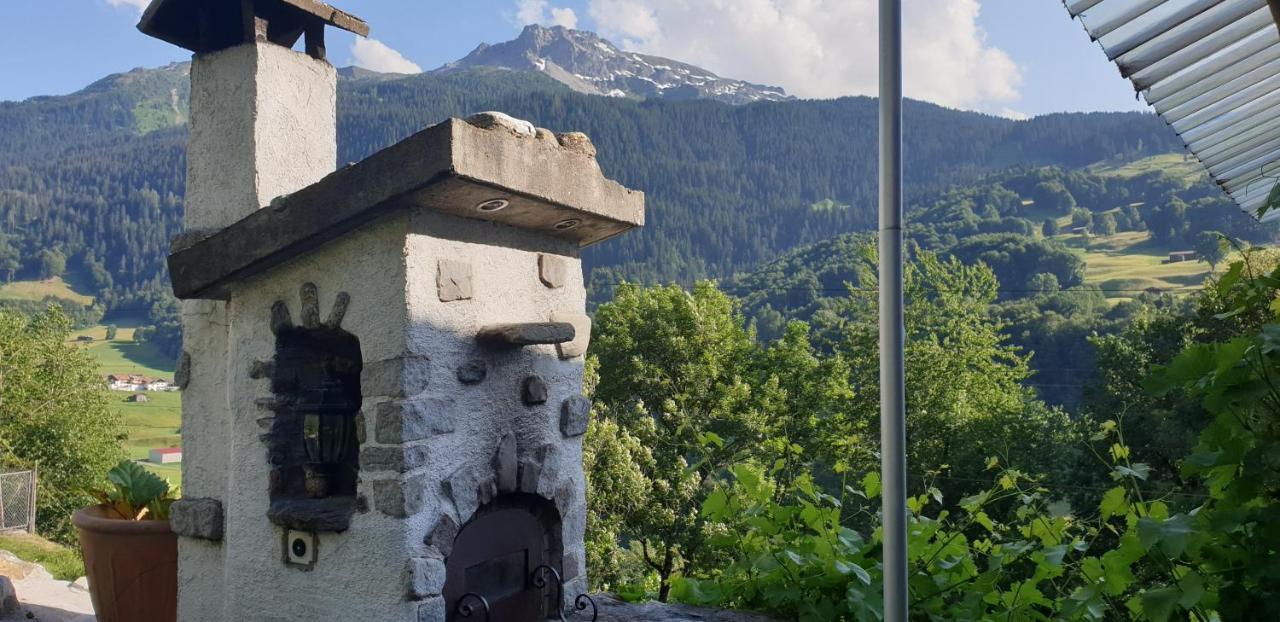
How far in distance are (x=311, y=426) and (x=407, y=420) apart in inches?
37.2

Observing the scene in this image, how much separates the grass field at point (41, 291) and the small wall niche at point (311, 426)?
273 feet

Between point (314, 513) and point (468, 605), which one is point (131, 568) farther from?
point (468, 605)

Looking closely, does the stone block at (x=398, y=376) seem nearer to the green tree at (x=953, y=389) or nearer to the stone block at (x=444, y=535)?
the stone block at (x=444, y=535)

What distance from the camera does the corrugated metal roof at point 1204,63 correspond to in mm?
2539

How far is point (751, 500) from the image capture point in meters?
4.53

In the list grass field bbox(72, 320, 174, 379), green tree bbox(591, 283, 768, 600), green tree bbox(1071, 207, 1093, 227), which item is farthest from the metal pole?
green tree bbox(1071, 207, 1093, 227)

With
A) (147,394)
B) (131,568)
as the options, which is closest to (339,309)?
(131,568)

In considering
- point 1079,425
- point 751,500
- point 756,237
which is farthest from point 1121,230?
point 751,500

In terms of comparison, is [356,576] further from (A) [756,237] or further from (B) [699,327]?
(A) [756,237]

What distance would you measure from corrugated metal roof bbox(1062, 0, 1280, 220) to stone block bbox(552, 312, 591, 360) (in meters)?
2.64

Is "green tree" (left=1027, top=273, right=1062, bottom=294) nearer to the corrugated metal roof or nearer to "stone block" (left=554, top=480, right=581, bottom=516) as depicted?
the corrugated metal roof

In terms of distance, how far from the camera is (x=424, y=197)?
3.53 meters

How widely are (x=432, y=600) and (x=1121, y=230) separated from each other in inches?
3094

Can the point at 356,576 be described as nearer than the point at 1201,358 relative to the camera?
No
